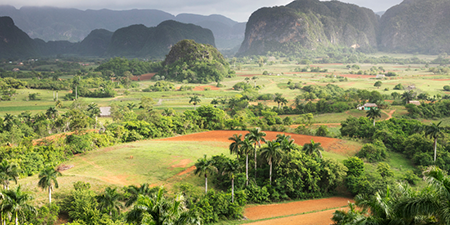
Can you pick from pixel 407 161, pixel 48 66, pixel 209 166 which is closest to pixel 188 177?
pixel 209 166

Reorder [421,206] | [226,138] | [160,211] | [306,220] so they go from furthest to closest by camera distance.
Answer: [226,138] → [306,220] → [160,211] → [421,206]

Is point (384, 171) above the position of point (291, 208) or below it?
above

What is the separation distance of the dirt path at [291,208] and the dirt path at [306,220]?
1581mm

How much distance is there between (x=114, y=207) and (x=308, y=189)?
22.4 metres

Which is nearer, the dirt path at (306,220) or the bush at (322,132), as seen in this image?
the dirt path at (306,220)

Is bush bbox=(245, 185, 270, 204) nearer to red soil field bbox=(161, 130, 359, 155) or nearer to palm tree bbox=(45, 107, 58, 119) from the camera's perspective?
red soil field bbox=(161, 130, 359, 155)

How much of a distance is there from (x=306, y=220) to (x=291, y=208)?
13.7 feet

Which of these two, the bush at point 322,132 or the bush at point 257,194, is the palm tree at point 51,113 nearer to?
the bush at point 257,194

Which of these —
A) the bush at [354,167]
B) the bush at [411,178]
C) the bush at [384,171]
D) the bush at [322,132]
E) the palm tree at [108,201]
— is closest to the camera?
the palm tree at [108,201]

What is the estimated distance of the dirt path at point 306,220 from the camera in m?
30.0

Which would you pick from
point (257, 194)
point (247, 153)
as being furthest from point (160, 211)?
point (257, 194)

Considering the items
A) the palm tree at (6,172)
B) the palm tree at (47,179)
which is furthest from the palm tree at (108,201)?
the palm tree at (6,172)

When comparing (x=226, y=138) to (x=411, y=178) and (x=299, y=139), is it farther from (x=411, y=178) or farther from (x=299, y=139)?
(x=411, y=178)

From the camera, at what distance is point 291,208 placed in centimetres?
3481
